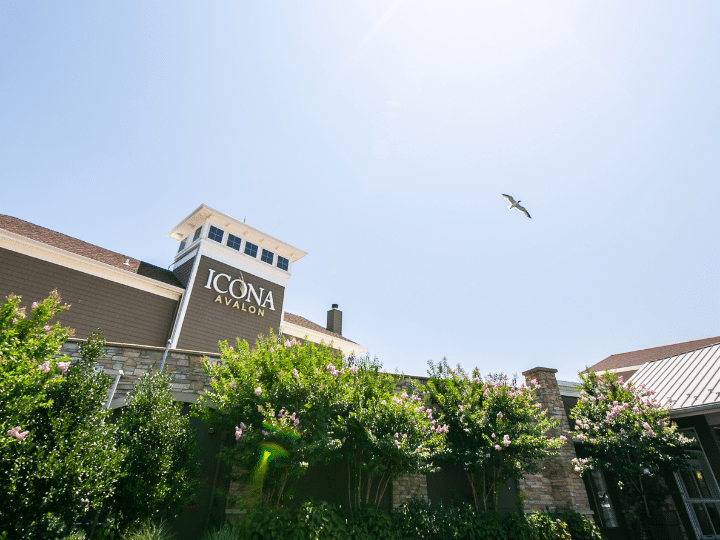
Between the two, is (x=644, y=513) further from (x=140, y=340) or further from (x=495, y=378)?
(x=140, y=340)

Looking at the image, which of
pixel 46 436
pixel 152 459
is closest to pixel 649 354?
pixel 152 459

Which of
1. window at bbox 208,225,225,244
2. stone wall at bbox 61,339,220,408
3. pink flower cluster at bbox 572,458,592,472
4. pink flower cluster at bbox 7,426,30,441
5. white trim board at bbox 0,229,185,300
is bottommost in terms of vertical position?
pink flower cluster at bbox 7,426,30,441

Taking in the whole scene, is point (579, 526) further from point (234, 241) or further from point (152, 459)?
point (234, 241)

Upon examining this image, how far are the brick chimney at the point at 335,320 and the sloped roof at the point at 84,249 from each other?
9733 millimetres

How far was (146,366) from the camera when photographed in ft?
27.6

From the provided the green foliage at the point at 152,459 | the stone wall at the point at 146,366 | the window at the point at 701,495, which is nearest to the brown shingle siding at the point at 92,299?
the stone wall at the point at 146,366

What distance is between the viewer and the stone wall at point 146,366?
316 inches

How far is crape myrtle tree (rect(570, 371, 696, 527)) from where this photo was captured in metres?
9.62

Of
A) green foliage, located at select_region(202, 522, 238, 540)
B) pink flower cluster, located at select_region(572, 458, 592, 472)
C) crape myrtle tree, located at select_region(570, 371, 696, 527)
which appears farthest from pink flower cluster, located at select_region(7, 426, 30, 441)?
crape myrtle tree, located at select_region(570, 371, 696, 527)

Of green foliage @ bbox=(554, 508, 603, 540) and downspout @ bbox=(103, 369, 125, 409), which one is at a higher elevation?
downspout @ bbox=(103, 369, 125, 409)

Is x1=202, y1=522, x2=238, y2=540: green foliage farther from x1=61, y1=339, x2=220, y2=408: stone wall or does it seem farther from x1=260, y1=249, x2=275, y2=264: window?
x1=260, y1=249, x2=275, y2=264: window

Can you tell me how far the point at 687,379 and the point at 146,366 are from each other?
15.8 m

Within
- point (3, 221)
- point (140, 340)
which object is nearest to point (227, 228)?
point (140, 340)

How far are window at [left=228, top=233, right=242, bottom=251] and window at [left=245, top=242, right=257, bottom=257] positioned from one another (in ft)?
1.38
